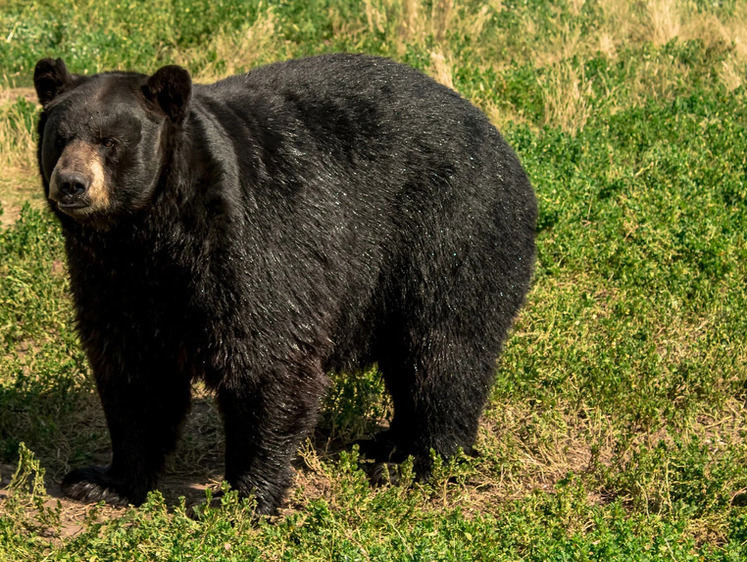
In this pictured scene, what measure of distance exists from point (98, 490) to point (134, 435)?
1.11ft

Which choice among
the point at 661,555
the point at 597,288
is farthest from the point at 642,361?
the point at 661,555

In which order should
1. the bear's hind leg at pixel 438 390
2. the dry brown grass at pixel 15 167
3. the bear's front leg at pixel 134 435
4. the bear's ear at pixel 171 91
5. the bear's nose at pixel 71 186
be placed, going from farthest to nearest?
the dry brown grass at pixel 15 167
the bear's hind leg at pixel 438 390
the bear's front leg at pixel 134 435
the bear's ear at pixel 171 91
the bear's nose at pixel 71 186

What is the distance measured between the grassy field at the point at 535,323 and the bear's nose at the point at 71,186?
1.39m

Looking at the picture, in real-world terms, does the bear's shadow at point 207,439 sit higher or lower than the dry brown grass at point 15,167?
lower

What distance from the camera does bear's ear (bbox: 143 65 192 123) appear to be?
454 centimetres

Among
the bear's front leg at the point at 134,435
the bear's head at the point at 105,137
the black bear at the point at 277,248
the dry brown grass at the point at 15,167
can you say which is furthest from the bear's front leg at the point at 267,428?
the dry brown grass at the point at 15,167

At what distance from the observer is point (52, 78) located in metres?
4.66

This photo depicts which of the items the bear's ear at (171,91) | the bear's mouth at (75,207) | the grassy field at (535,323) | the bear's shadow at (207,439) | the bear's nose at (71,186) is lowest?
the bear's shadow at (207,439)

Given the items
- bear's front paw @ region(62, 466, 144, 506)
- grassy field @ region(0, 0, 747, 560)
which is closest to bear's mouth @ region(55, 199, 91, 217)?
grassy field @ region(0, 0, 747, 560)

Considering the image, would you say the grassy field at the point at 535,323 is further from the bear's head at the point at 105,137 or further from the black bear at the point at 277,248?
the bear's head at the point at 105,137

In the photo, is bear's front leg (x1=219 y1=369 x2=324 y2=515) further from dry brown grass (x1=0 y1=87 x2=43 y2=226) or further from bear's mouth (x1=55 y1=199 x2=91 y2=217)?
dry brown grass (x1=0 y1=87 x2=43 y2=226)

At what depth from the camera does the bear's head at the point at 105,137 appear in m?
4.41

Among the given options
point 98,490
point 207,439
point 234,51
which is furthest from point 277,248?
point 234,51

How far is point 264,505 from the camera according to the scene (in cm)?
517
